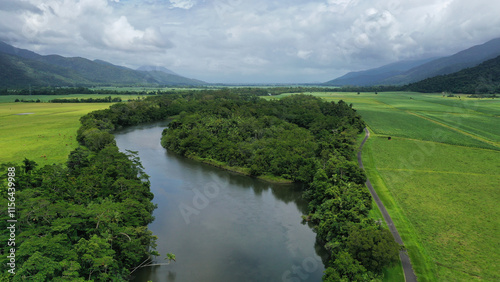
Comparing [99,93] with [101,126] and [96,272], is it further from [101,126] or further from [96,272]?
[96,272]

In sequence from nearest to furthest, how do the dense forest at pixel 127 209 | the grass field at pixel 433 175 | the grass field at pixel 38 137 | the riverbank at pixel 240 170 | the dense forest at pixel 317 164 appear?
1. the dense forest at pixel 127 209
2. the dense forest at pixel 317 164
3. the grass field at pixel 433 175
4. the riverbank at pixel 240 170
5. the grass field at pixel 38 137

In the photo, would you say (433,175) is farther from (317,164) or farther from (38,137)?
(38,137)

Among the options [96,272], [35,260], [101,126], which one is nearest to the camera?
[35,260]

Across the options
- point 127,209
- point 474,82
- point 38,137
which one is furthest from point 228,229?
point 474,82

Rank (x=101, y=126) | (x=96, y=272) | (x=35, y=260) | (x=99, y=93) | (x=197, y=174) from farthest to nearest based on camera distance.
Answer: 1. (x=99, y=93)
2. (x=101, y=126)
3. (x=197, y=174)
4. (x=96, y=272)
5. (x=35, y=260)

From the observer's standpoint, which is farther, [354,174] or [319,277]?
[354,174]

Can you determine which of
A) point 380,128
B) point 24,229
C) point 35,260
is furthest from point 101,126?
point 380,128

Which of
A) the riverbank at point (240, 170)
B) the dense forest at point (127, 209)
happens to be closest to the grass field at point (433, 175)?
the dense forest at point (127, 209)

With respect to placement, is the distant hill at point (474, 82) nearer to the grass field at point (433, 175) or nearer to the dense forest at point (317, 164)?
the grass field at point (433, 175)
